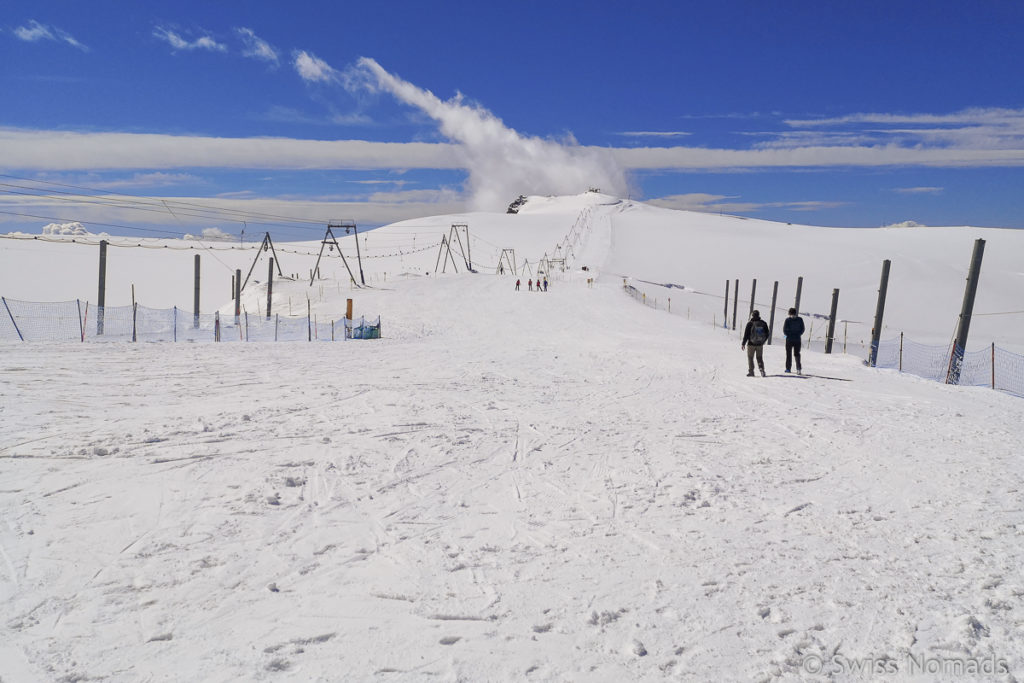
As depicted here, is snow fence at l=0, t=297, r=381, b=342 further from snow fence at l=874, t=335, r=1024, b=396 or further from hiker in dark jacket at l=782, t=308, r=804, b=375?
snow fence at l=874, t=335, r=1024, b=396

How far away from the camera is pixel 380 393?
14.0m

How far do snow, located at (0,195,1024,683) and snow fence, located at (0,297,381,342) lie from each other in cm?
826

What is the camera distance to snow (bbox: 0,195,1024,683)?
4.51 m

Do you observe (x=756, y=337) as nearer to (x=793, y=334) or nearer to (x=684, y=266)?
(x=793, y=334)

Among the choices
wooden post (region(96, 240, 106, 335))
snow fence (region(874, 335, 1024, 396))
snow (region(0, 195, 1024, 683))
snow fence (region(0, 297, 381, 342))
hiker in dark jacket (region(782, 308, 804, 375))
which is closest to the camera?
snow (region(0, 195, 1024, 683))

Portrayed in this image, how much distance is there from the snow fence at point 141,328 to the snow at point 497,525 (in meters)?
8.26

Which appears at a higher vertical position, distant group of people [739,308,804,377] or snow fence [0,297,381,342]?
distant group of people [739,308,804,377]

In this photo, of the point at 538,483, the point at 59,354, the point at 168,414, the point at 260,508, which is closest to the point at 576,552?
the point at 538,483

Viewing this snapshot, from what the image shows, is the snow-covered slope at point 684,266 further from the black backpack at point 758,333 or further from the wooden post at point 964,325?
the black backpack at point 758,333

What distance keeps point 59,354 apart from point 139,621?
55.4 feet

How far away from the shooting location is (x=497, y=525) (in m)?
6.72

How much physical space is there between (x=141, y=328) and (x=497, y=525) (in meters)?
24.9

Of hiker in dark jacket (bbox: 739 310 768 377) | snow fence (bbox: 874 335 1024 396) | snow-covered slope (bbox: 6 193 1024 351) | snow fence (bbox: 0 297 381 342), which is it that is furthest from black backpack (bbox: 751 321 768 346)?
snow-covered slope (bbox: 6 193 1024 351)

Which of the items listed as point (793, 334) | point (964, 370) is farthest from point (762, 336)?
point (964, 370)
